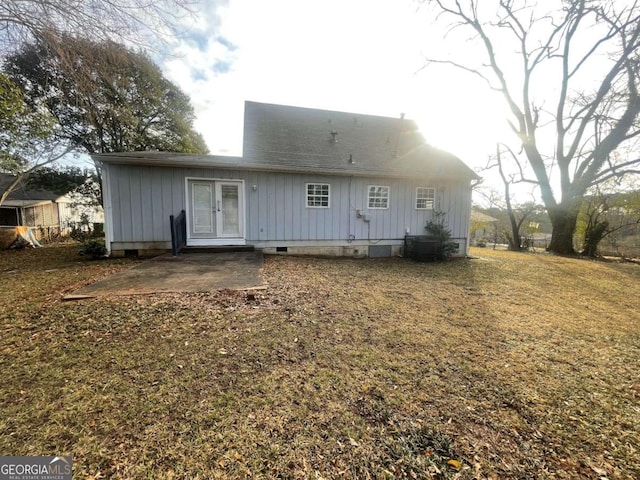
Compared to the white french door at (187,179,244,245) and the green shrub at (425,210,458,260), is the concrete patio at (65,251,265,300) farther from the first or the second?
the green shrub at (425,210,458,260)

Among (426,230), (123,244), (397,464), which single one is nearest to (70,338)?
(397,464)

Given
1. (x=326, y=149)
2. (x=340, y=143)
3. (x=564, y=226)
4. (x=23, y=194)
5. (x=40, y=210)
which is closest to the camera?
(x=326, y=149)

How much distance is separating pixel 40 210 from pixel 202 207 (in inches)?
758

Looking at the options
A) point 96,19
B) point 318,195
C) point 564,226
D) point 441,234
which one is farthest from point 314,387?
point 564,226

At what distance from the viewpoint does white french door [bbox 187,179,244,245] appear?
7.60 meters

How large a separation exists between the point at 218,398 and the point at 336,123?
36.3 ft

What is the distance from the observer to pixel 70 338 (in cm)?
277

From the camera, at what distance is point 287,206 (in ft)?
26.2

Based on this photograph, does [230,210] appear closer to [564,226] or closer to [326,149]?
[326,149]

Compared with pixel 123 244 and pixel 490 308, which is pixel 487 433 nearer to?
pixel 490 308

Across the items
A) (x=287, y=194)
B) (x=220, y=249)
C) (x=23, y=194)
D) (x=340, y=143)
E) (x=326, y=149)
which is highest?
(x=340, y=143)

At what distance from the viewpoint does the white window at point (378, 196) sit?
862cm

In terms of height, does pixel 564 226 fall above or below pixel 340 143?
below

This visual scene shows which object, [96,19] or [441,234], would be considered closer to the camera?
[96,19]
